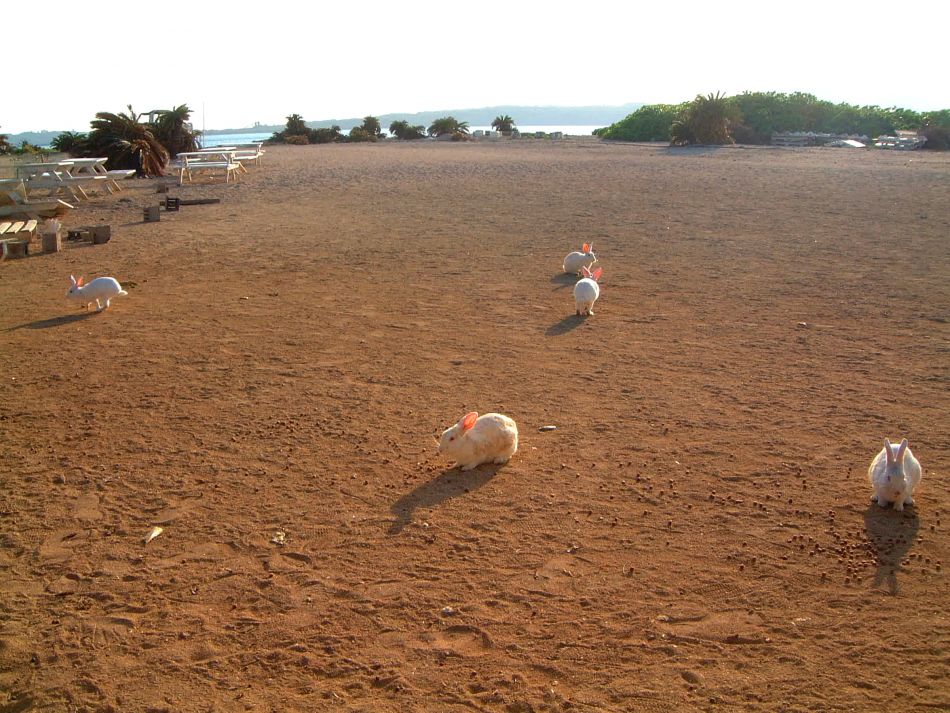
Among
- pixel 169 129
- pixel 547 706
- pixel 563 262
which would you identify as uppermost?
pixel 169 129

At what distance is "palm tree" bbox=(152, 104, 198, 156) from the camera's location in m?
31.6

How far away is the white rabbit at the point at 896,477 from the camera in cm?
502

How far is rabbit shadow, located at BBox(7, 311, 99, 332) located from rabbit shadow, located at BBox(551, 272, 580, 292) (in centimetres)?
582

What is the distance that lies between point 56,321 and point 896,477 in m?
8.86

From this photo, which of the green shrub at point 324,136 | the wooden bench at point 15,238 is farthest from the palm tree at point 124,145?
the green shrub at point 324,136

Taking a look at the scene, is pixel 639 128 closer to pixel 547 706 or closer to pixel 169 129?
pixel 169 129

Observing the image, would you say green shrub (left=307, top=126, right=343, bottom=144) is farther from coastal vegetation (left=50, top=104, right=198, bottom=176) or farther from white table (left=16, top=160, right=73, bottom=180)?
white table (left=16, top=160, right=73, bottom=180)

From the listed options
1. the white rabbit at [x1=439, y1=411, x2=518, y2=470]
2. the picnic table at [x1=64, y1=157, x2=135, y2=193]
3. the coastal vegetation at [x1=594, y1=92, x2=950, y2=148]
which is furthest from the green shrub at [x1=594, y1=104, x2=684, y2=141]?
the white rabbit at [x1=439, y1=411, x2=518, y2=470]

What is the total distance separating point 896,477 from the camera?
5016 mm

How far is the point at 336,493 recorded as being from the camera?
5.47 metres

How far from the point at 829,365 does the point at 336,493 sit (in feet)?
15.9

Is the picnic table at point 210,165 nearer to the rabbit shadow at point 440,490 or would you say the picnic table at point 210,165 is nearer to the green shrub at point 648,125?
the rabbit shadow at point 440,490

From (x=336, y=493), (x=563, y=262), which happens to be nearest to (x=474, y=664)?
(x=336, y=493)

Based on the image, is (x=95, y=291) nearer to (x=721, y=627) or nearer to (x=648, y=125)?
(x=721, y=627)
